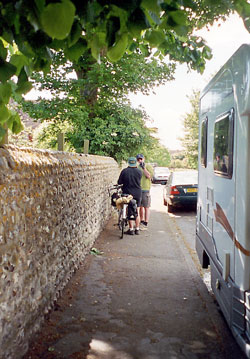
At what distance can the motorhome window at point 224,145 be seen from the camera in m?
4.16

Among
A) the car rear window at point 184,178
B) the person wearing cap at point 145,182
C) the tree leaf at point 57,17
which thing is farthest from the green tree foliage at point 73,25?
the car rear window at point 184,178

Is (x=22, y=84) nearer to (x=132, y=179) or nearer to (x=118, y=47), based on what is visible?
(x=118, y=47)

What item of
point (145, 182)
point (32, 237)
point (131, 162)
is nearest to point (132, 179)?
point (131, 162)

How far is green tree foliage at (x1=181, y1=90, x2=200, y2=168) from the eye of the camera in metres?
45.0

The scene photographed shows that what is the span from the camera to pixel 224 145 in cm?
454

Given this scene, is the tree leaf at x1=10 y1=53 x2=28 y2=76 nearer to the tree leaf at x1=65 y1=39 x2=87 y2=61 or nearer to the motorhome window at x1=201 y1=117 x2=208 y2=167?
the tree leaf at x1=65 y1=39 x2=87 y2=61

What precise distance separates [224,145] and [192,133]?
42255mm

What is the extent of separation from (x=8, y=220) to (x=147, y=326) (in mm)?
2367

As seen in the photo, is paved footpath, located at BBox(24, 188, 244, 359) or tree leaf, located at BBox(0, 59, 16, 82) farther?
paved footpath, located at BBox(24, 188, 244, 359)

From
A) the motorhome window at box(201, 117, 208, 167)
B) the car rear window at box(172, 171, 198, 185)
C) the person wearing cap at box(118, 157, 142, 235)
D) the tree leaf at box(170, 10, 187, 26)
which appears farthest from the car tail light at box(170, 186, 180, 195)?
the tree leaf at box(170, 10, 187, 26)

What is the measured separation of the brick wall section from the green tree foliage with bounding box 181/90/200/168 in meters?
38.8

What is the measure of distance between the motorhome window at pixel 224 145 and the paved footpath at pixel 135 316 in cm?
192

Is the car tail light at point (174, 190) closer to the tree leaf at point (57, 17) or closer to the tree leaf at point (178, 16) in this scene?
the tree leaf at point (178, 16)

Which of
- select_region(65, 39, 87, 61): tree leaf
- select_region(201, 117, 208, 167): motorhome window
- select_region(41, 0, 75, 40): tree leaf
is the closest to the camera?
select_region(41, 0, 75, 40): tree leaf
